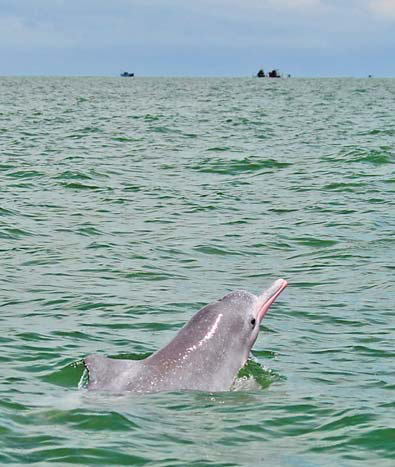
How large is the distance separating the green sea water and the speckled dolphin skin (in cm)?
18

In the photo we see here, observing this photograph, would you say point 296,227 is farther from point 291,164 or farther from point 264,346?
point 291,164

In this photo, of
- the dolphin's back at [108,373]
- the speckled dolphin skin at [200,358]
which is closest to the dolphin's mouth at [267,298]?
the speckled dolphin skin at [200,358]

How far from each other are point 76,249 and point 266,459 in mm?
10609

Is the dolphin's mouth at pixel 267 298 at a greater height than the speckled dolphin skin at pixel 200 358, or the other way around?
the dolphin's mouth at pixel 267 298

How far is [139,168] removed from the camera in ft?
106

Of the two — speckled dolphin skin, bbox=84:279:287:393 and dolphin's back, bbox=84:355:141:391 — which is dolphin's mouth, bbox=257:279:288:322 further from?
dolphin's back, bbox=84:355:141:391

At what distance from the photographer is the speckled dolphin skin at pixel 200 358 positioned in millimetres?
9859

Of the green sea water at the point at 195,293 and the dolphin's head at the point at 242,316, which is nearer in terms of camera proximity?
the green sea water at the point at 195,293

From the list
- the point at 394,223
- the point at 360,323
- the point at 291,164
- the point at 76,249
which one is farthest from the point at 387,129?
the point at 360,323

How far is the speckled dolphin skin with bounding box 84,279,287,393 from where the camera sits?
9.86 m

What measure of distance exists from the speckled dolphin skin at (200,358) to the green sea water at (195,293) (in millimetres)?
185

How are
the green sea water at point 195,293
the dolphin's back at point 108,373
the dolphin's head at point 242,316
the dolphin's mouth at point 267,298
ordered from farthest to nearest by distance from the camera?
the dolphin's mouth at point 267,298 → the dolphin's head at point 242,316 → the dolphin's back at point 108,373 → the green sea water at point 195,293

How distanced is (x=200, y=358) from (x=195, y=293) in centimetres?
504

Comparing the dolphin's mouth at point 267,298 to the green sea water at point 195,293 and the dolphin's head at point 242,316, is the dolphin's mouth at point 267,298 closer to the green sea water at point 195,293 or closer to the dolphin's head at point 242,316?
the dolphin's head at point 242,316
